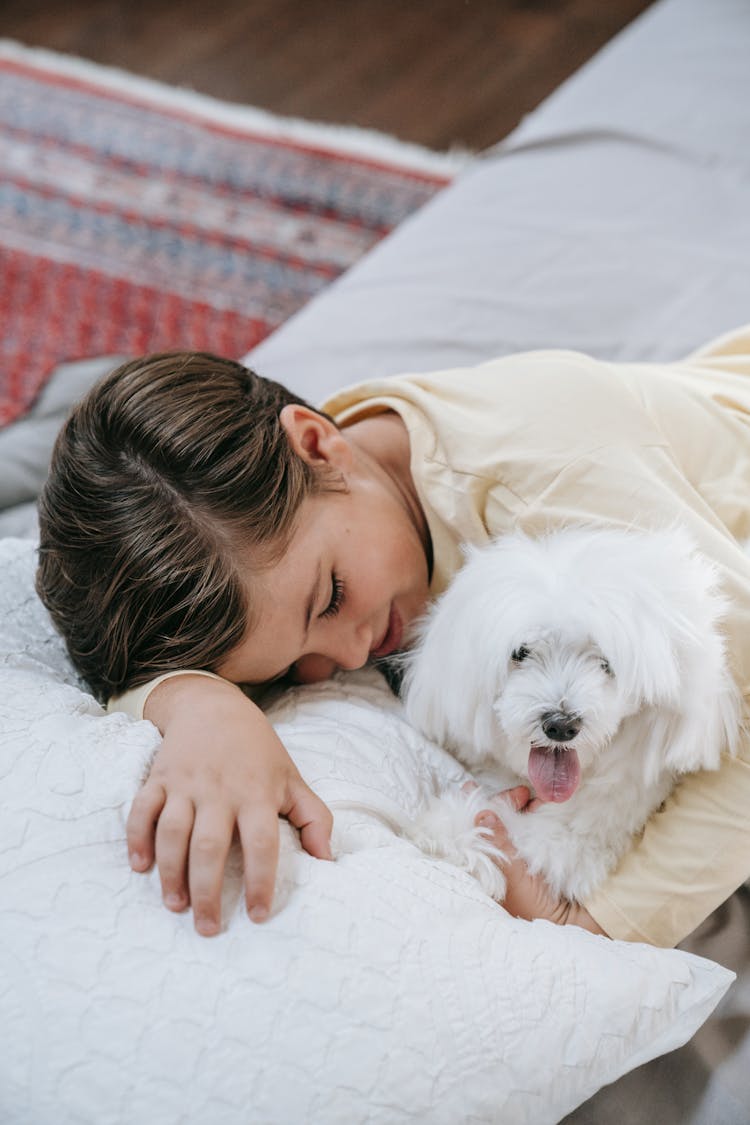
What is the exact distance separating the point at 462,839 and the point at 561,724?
0.15 metres

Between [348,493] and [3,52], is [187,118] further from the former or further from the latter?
[348,493]

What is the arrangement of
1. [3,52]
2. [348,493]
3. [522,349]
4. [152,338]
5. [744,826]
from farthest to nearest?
[3,52] < [152,338] < [522,349] < [348,493] < [744,826]

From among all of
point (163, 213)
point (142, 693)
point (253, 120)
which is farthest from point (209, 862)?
point (253, 120)

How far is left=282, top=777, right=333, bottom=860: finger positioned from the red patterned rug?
144 centimetres

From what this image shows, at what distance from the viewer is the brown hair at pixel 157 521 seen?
939mm

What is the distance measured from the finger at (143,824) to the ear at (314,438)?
1.30ft

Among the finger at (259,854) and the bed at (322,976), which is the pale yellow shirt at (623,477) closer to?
the bed at (322,976)

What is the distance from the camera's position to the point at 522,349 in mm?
1456

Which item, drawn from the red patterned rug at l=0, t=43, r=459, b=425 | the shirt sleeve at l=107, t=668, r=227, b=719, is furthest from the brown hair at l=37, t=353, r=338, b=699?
the red patterned rug at l=0, t=43, r=459, b=425

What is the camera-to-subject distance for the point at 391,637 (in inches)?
43.4

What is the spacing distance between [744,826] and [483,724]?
22 cm

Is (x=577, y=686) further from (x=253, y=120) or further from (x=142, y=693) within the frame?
(x=253, y=120)

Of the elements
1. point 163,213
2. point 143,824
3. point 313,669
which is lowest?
point 163,213

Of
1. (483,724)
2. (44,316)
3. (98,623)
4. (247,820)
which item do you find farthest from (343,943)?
(44,316)
